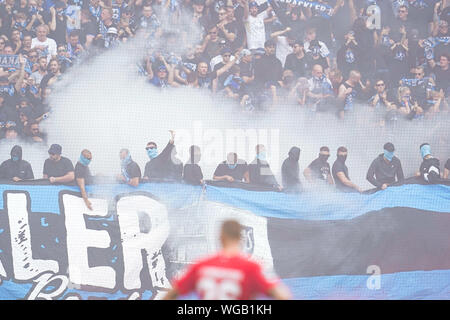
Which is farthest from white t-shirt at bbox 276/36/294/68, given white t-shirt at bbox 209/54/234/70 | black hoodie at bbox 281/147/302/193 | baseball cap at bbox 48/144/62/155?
baseball cap at bbox 48/144/62/155

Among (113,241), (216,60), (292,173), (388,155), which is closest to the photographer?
(113,241)

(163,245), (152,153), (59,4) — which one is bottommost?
→ (163,245)

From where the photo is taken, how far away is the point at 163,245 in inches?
284

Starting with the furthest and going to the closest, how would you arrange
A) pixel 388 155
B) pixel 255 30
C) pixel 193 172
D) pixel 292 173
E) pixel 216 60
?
pixel 255 30 → pixel 216 60 → pixel 388 155 → pixel 292 173 → pixel 193 172

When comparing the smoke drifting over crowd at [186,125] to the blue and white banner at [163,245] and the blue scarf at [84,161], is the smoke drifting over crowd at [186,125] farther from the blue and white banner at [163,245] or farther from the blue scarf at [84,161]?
the blue and white banner at [163,245]

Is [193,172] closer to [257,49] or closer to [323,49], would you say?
[257,49]

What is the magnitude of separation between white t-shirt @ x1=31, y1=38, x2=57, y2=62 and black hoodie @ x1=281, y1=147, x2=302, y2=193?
115 inches

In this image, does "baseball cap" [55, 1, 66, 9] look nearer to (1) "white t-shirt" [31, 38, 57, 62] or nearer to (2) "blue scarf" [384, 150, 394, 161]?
(1) "white t-shirt" [31, 38, 57, 62]

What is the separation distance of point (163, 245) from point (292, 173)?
64.4 inches

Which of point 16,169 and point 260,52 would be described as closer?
point 16,169

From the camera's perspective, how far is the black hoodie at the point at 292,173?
746 cm

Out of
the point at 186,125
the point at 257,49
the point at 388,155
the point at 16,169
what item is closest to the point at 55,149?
the point at 16,169

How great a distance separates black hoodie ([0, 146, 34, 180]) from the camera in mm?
7297

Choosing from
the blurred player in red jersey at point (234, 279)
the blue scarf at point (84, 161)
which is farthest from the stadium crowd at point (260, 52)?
the blurred player in red jersey at point (234, 279)
